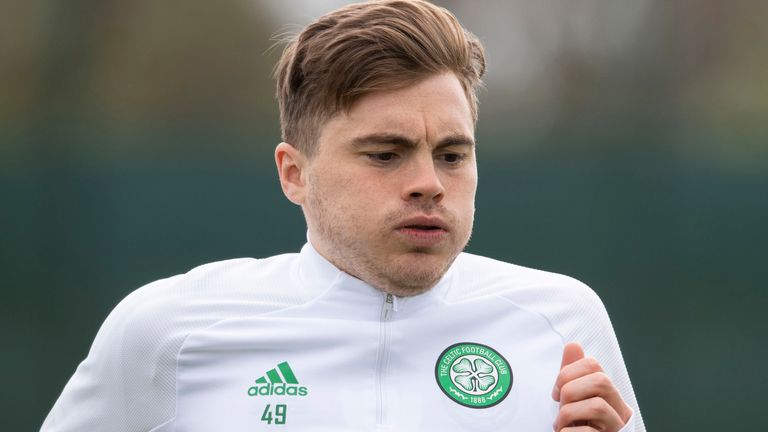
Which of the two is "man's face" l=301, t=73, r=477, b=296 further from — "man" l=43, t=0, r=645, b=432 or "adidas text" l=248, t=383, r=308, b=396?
"adidas text" l=248, t=383, r=308, b=396

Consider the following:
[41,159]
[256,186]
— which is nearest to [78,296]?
[41,159]

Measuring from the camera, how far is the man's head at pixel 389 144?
1.87 meters

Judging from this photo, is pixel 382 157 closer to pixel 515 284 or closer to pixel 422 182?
pixel 422 182

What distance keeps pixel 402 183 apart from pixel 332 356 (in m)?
0.34

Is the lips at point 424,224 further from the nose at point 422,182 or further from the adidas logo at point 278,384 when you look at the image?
the adidas logo at point 278,384

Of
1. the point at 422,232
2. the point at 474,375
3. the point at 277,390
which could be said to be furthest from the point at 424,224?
the point at 277,390

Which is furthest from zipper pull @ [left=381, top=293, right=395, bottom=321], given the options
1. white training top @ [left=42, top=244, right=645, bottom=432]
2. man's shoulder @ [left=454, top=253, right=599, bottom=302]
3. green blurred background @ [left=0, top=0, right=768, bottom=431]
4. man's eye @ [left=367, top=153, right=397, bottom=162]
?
green blurred background @ [left=0, top=0, right=768, bottom=431]

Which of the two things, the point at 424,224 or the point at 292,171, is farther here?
the point at 292,171

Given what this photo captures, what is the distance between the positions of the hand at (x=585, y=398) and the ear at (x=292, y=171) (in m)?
0.64

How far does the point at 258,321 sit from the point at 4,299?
78.2 inches

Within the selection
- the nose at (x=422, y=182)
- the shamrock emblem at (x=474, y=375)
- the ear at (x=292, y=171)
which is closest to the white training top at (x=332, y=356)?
the shamrock emblem at (x=474, y=375)

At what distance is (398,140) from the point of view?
1.87 meters

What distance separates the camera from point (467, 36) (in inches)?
83.7

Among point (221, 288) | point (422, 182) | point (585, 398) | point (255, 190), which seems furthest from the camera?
point (255, 190)
